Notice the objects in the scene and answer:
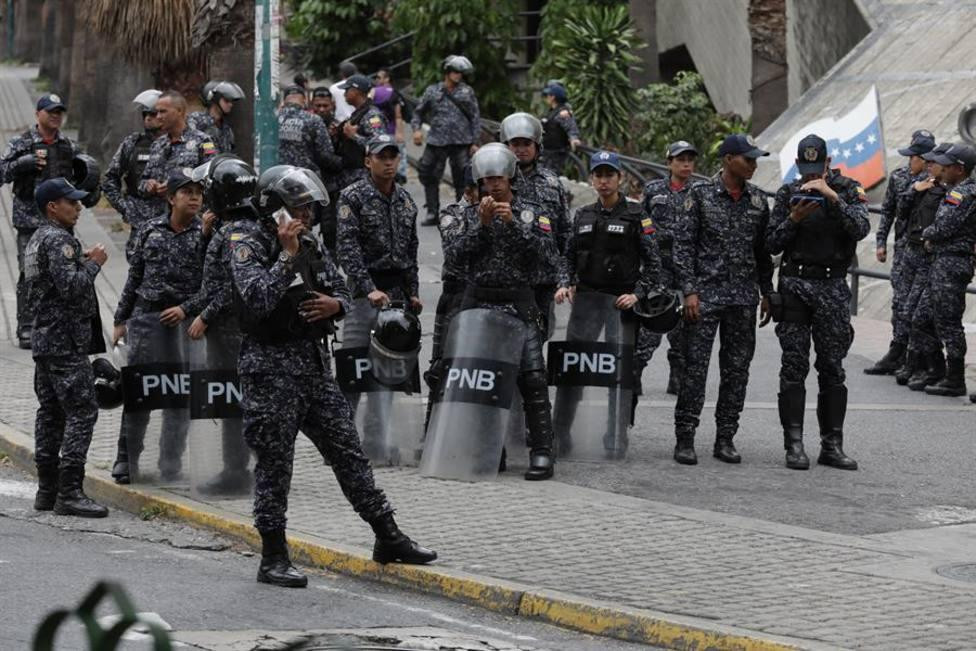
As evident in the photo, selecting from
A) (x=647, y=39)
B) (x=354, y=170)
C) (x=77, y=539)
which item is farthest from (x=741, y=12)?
(x=77, y=539)

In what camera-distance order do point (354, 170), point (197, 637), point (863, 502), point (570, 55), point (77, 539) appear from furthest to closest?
point (570, 55)
point (354, 170)
point (863, 502)
point (77, 539)
point (197, 637)

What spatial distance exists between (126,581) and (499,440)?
110 inches

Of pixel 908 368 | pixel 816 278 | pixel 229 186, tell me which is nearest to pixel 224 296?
pixel 229 186

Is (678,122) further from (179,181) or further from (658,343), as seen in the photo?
(179,181)

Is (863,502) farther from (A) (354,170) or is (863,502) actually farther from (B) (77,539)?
(A) (354,170)

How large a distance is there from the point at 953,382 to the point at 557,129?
8.44 meters

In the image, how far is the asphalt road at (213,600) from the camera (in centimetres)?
767

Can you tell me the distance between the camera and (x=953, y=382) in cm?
1427

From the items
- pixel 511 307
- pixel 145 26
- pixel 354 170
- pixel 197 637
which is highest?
pixel 145 26

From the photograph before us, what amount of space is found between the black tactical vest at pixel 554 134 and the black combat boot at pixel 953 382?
27.1 feet

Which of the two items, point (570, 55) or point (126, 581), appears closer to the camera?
point (126, 581)

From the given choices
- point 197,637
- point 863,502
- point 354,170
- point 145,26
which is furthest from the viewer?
→ point 145,26

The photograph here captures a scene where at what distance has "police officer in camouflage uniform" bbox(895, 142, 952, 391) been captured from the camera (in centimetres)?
1443

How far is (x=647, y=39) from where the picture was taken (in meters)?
28.9
